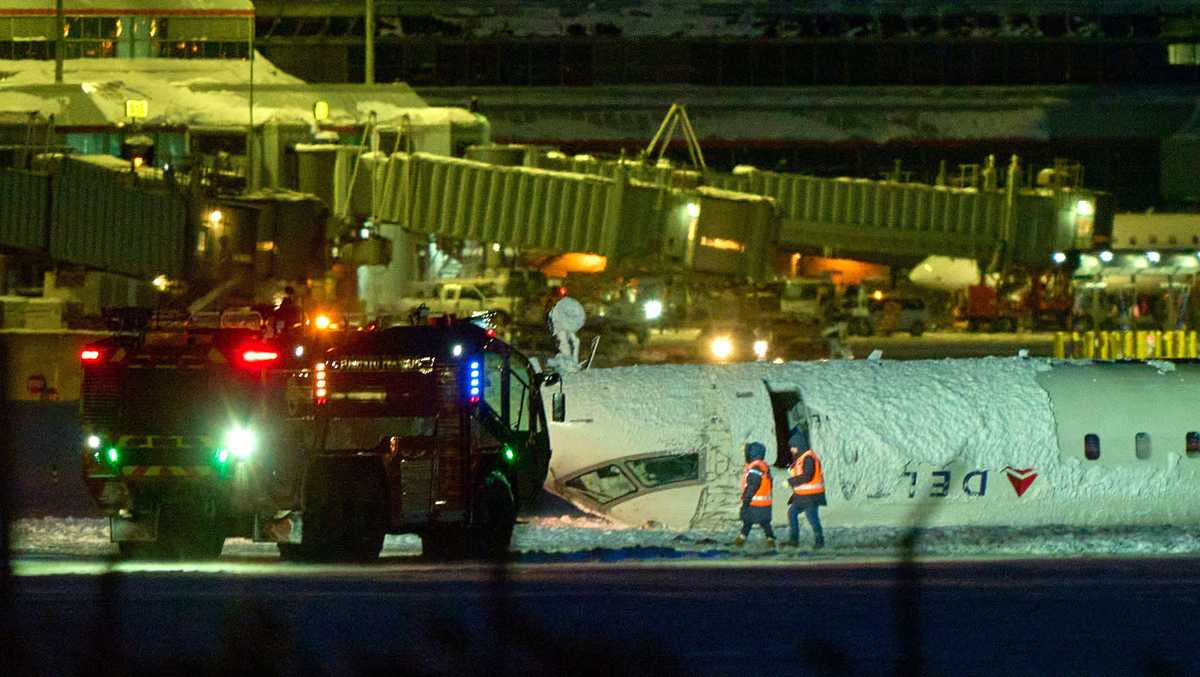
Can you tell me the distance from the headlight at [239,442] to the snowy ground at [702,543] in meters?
2.32

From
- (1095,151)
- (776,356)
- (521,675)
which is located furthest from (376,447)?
(1095,151)

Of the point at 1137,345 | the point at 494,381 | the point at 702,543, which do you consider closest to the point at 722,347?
the point at 1137,345

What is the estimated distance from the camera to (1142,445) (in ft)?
84.3

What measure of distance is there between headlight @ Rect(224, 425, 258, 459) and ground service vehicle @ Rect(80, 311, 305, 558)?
0.01 metres

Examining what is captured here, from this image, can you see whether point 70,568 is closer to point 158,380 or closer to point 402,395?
point 158,380

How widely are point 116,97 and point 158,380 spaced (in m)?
44.7

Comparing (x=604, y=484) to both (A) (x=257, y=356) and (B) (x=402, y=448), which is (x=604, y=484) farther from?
(A) (x=257, y=356)

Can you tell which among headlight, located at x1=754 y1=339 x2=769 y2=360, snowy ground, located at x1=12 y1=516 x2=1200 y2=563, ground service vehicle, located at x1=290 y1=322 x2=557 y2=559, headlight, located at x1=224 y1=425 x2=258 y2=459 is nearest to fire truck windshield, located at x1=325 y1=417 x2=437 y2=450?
ground service vehicle, located at x1=290 y1=322 x2=557 y2=559

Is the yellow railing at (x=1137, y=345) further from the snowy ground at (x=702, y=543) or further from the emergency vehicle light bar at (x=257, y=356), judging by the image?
the emergency vehicle light bar at (x=257, y=356)

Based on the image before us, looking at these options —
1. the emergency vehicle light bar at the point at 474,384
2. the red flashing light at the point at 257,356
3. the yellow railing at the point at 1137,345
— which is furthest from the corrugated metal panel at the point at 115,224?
the emergency vehicle light bar at the point at 474,384

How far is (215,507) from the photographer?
21.9 meters

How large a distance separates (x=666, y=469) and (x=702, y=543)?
1354 millimetres

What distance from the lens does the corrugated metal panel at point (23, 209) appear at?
43.4 m

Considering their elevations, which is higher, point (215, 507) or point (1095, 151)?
point (1095, 151)
